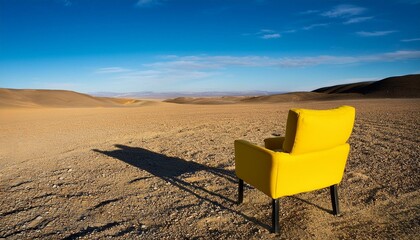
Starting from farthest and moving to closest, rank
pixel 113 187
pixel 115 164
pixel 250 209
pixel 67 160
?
1. pixel 67 160
2. pixel 115 164
3. pixel 113 187
4. pixel 250 209

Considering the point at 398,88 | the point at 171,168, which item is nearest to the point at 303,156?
the point at 171,168

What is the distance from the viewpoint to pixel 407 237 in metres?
2.93

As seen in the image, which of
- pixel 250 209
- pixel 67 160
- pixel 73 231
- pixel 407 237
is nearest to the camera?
pixel 407 237

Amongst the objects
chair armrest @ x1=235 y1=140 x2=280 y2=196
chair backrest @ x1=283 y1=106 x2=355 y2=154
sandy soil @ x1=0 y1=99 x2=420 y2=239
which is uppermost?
chair backrest @ x1=283 y1=106 x2=355 y2=154

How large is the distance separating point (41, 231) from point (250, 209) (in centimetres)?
243

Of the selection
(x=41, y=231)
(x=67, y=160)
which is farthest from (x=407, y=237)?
(x=67, y=160)

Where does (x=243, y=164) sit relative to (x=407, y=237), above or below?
above

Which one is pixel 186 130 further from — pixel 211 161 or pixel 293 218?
pixel 293 218

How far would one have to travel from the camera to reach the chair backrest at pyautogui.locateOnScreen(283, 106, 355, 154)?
2836mm

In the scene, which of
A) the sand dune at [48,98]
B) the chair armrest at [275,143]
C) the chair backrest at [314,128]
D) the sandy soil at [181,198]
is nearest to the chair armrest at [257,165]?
the chair backrest at [314,128]

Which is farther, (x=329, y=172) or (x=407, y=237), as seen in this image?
(x=329, y=172)

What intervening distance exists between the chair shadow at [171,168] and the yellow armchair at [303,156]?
0.54 meters

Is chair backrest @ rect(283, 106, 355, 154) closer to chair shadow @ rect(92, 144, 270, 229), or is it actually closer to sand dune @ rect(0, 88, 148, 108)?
chair shadow @ rect(92, 144, 270, 229)

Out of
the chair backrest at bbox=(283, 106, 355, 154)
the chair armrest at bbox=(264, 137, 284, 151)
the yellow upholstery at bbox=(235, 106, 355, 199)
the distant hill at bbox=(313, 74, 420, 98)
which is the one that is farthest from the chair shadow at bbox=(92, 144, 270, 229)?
the distant hill at bbox=(313, 74, 420, 98)
